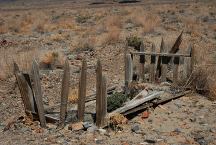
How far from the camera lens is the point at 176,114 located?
315 inches

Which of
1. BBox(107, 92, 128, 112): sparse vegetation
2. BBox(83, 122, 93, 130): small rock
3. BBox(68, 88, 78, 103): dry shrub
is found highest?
BBox(107, 92, 128, 112): sparse vegetation

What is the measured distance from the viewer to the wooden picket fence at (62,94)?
278 inches

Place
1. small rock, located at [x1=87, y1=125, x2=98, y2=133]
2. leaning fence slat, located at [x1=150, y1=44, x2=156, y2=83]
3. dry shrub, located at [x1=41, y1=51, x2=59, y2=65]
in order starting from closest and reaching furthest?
small rock, located at [x1=87, y1=125, x2=98, y2=133], leaning fence slat, located at [x1=150, y1=44, x2=156, y2=83], dry shrub, located at [x1=41, y1=51, x2=59, y2=65]

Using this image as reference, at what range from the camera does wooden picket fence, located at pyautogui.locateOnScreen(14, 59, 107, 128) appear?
7.05 metres

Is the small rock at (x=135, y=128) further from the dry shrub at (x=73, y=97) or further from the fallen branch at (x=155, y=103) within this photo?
the dry shrub at (x=73, y=97)

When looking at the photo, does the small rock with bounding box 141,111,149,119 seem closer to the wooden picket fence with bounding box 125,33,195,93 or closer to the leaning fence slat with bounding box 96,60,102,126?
the leaning fence slat with bounding box 96,60,102,126

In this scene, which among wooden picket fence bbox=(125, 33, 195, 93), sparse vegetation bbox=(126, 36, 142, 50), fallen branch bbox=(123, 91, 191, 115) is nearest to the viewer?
fallen branch bbox=(123, 91, 191, 115)

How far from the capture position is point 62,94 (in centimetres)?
726

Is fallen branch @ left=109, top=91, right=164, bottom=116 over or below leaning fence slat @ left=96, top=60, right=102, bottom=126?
below

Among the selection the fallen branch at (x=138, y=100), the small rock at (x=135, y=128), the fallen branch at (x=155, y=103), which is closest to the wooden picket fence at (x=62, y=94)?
the fallen branch at (x=138, y=100)

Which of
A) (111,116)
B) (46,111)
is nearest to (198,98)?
(111,116)

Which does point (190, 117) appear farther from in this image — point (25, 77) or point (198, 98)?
point (25, 77)

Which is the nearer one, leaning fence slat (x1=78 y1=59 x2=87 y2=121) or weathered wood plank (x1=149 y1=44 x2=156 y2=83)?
leaning fence slat (x1=78 y1=59 x2=87 y2=121)

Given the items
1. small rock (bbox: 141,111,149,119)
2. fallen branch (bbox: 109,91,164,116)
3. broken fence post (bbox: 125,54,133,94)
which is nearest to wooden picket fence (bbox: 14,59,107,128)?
fallen branch (bbox: 109,91,164,116)
